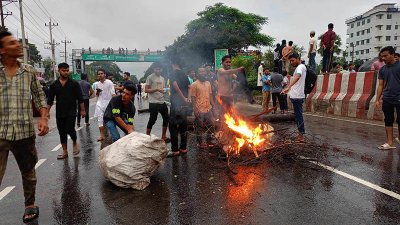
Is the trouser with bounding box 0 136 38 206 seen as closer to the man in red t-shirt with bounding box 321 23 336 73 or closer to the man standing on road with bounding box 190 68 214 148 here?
the man standing on road with bounding box 190 68 214 148

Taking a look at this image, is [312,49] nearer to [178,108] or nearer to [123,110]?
[178,108]

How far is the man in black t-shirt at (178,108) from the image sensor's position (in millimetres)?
6332

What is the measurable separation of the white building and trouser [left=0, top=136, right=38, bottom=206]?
304ft

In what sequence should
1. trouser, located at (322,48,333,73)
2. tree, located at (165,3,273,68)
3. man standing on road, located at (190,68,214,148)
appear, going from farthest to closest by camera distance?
tree, located at (165,3,273,68) < trouser, located at (322,48,333,73) < man standing on road, located at (190,68,214,148)

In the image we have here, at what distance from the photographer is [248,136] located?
5781 mm

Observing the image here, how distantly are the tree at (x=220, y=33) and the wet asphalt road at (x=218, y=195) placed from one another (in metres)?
38.3

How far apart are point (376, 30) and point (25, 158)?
330ft

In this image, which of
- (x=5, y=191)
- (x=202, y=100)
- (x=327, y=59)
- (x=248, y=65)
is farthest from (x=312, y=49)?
(x=5, y=191)

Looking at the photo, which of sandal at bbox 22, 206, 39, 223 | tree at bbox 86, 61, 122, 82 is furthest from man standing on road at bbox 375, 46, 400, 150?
tree at bbox 86, 61, 122, 82

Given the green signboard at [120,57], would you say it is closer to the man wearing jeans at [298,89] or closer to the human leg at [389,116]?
the man wearing jeans at [298,89]

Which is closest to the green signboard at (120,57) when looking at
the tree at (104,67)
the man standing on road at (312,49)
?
the tree at (104,67)

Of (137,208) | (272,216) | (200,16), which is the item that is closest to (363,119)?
(272,216)

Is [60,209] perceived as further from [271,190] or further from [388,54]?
[388,54]

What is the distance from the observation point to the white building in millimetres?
84500
